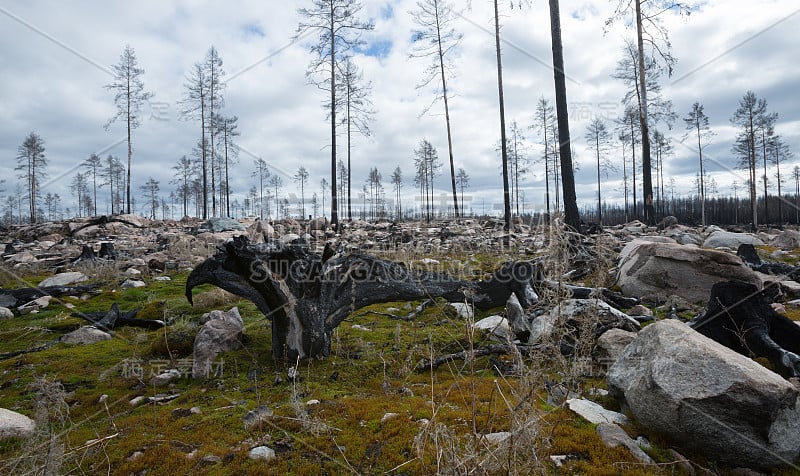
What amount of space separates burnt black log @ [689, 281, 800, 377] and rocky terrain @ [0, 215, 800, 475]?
0.09 meters

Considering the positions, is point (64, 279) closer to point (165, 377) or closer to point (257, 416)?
point (165, 377)

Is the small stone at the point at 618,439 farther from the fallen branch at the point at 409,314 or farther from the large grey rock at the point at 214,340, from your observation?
the fallen branch at the point at 409,314

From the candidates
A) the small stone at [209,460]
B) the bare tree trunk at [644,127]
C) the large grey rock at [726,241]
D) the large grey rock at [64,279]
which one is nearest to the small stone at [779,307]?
the large grey rock at [726,241]

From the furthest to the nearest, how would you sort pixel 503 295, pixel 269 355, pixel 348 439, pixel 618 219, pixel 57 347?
pixel 618 219
pixel 503 295
pixel 57 347
pixel 269 355
pixel 348 439

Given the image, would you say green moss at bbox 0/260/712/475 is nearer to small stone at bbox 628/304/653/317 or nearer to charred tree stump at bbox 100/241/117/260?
small stone at bbox 628/304/653/317

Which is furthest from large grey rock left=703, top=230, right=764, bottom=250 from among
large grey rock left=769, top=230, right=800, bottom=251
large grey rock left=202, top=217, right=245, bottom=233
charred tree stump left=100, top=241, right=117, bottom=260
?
large grey rock left=202, top=217, right=245, bottom=233

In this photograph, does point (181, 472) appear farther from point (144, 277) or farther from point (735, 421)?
point (144, 277)

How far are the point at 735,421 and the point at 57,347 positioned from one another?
7.42 metres

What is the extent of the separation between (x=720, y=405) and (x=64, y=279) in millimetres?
12640

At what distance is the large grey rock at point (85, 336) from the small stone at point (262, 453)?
176 inches

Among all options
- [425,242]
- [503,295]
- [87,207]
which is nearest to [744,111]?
[425,242]

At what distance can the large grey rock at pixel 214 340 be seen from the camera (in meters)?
4.23

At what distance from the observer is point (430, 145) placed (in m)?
48.0

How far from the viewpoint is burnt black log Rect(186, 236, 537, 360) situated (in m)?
4.31
